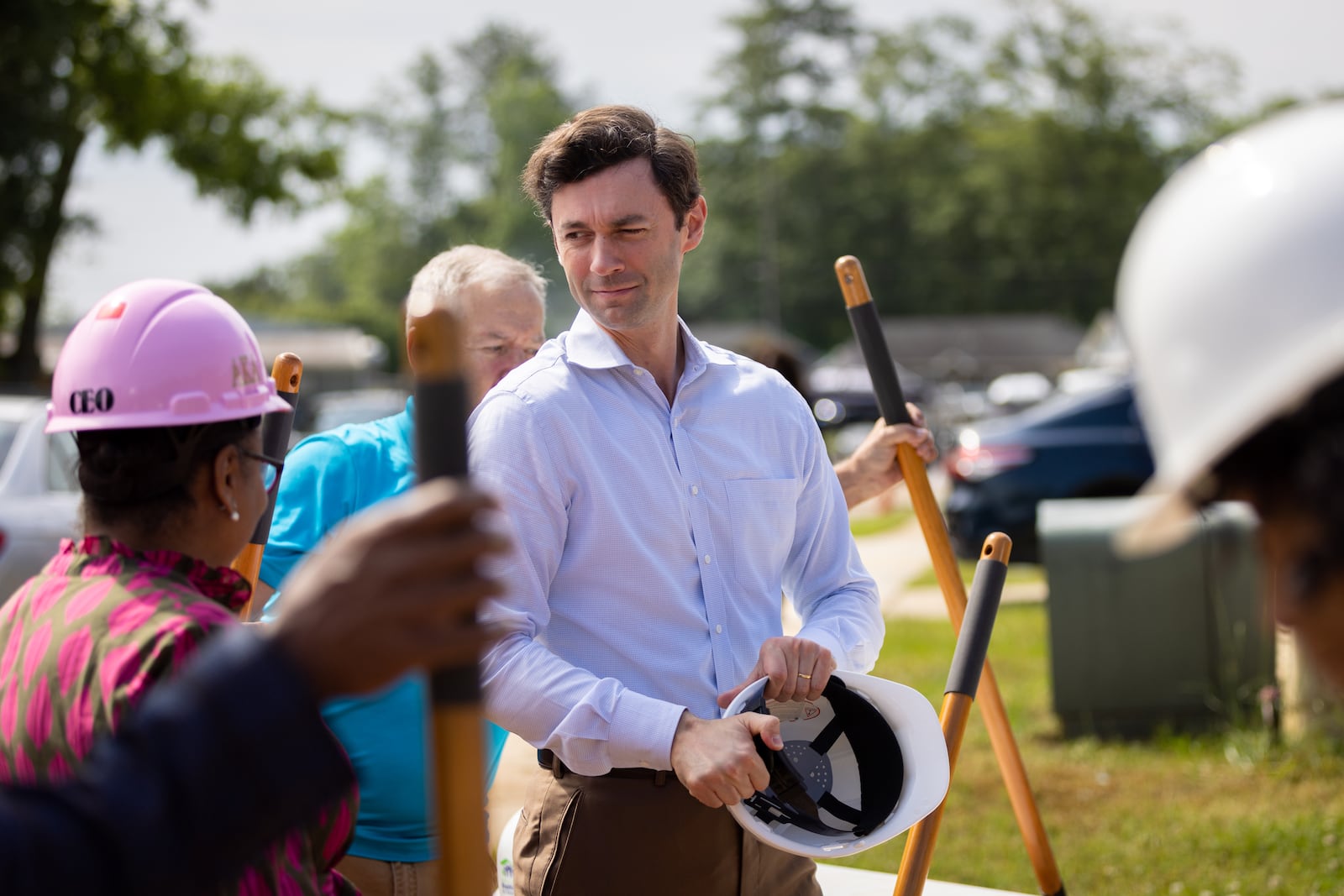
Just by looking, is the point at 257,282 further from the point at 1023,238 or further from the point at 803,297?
the point at 1023,238

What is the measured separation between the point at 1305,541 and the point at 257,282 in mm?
105042

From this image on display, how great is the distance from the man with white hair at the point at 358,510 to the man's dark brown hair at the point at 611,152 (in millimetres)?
379

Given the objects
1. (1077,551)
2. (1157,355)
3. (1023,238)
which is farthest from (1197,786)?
(1023,238)

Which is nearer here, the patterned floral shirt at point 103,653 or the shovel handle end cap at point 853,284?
the patterned floral shirt at point 103,653

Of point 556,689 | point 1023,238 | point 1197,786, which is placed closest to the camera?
point 556,689

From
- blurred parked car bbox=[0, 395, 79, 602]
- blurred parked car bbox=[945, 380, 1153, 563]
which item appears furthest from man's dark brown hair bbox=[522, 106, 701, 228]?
blurred parked car bbox=[945, 380, 1153, 563]

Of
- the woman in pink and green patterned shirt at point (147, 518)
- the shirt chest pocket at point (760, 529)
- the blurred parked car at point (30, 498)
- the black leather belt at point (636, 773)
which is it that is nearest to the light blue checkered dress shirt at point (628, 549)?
the shirt chest pocket at point (760, 529)

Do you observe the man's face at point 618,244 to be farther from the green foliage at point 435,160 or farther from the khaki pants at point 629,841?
the green foliage at point 435,160

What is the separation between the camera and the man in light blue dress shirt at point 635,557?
226 cm

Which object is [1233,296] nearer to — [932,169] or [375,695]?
[375,695]

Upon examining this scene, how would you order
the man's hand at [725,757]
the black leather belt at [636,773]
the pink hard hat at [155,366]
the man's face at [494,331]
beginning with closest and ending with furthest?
the pink hard hat at [155,366]
the man's hand at [725,757]
the black leather belt at [636,773]
the man's face at [494,331]

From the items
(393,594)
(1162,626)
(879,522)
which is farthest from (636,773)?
(879,522)

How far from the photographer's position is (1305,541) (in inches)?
43.3

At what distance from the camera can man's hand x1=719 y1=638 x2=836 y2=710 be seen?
2.23m
